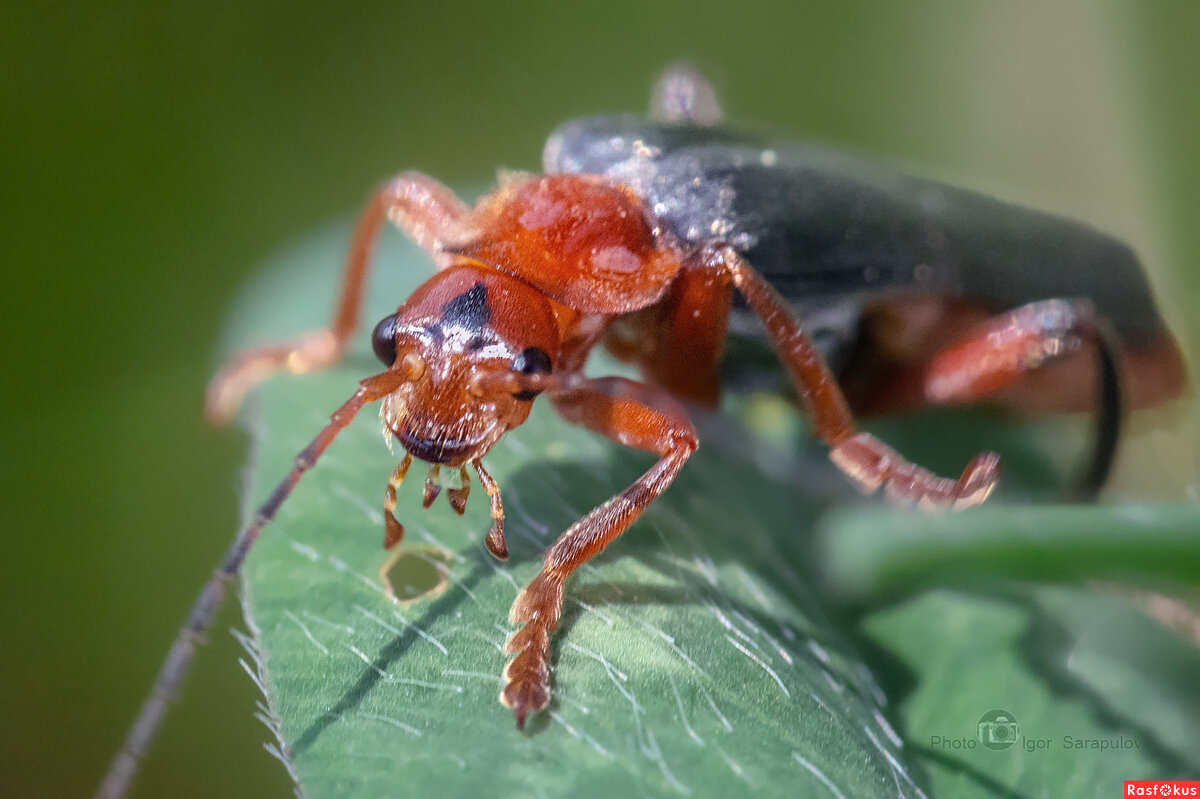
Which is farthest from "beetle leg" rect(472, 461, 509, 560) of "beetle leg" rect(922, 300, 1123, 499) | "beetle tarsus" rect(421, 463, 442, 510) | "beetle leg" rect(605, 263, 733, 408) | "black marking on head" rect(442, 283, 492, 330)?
"beetle leg" rect(922, 300, 1123, 499)

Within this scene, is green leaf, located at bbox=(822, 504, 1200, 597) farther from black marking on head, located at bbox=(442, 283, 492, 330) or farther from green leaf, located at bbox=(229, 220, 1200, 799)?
black marking on head, located at bbox=(442, 283, 492, 330)

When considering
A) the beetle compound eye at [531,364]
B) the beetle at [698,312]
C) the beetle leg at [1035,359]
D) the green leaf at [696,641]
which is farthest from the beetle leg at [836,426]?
the beetle compound eye at [531,364]

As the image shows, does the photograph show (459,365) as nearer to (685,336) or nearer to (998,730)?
(685,336)

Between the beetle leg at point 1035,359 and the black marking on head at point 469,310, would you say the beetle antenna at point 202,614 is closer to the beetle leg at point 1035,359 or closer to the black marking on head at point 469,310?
the black marking on head at point 469,310

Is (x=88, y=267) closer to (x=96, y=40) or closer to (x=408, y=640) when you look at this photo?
(x=96, y=40)

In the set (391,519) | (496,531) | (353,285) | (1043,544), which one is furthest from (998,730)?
(353,285)
